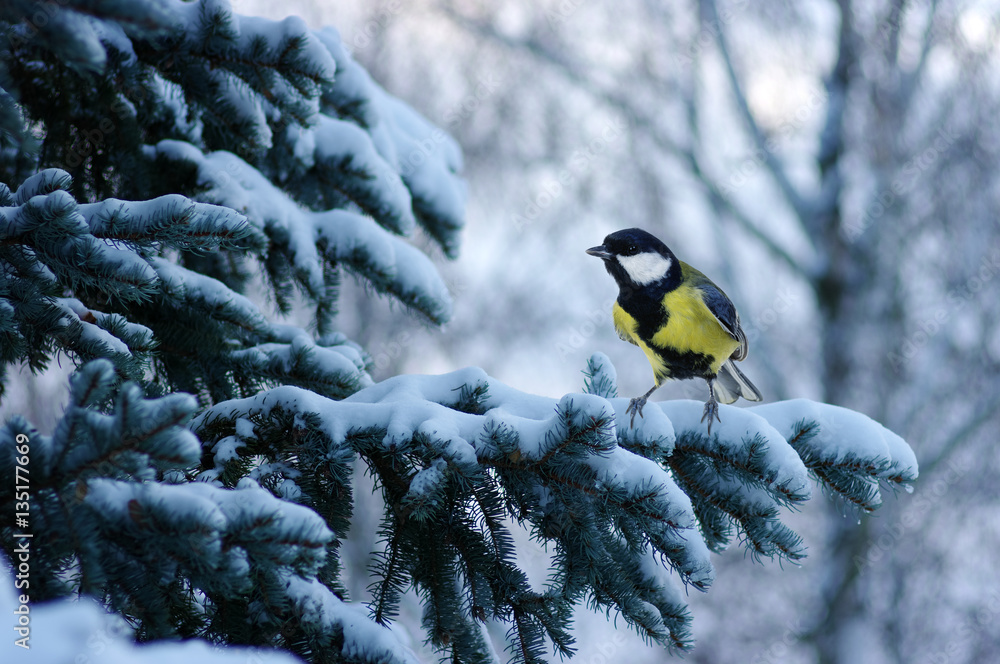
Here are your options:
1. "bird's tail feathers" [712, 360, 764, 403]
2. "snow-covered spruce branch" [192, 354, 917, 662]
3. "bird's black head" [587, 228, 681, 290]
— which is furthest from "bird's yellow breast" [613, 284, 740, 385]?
"snow-covered spruce branch" [192, 354, 917, 662]

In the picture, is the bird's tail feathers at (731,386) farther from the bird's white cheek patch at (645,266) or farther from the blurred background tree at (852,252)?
the blurred background tree at (852,252)

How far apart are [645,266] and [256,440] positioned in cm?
171

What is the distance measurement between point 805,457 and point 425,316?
1.26 metres

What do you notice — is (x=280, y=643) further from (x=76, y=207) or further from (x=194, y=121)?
(x=194, y=121)

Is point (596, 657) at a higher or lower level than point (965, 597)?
lower

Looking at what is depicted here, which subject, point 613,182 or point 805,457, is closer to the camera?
point 805,457

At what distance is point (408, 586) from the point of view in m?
1.41

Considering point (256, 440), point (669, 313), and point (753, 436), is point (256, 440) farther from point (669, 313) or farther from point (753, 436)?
point (669, 313)

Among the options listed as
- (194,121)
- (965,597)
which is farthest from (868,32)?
(194,121)

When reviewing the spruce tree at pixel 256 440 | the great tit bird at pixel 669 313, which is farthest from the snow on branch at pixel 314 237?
the great tit bird at pixel 669 313

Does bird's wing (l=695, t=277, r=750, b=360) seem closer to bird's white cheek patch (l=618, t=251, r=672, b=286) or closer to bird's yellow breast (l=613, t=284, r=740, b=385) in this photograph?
bird's yellow breast (l=613, t=284, r=740, b=385)

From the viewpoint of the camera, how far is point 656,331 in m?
2.41

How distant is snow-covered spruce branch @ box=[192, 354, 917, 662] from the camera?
1247mm

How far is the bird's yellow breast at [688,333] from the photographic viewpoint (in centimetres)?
236
